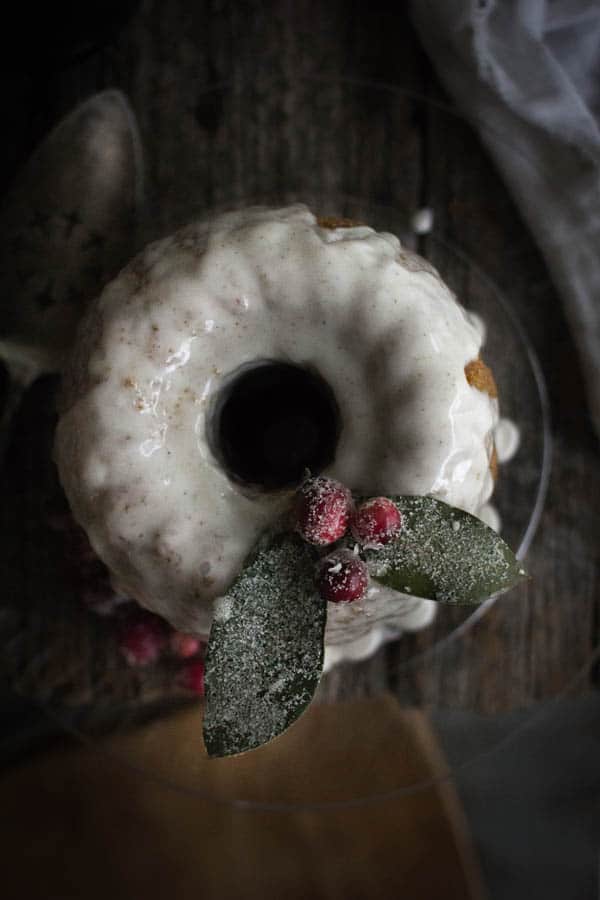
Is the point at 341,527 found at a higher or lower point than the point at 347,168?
lower

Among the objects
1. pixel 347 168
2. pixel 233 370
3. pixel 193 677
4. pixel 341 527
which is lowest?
pixel 193 677

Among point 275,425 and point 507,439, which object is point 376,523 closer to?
point 275,425

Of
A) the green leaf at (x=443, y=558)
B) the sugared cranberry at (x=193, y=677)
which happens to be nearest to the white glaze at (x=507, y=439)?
the green leaf at (x=443, y=558)

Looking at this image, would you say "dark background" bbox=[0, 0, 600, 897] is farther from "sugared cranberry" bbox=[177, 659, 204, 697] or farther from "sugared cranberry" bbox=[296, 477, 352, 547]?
"sugared cranberry" bbox=[296, 477, 352, 547]

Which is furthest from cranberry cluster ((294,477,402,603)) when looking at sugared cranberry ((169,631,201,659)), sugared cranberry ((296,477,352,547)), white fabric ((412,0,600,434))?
white fabric ((412,0,600,434))

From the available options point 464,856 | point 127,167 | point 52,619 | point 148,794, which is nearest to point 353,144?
point 127,167

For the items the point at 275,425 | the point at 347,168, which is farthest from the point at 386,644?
the point at 347,168

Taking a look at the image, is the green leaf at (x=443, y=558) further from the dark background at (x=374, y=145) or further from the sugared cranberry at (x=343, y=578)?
the dark background at (x=374, y=145)
